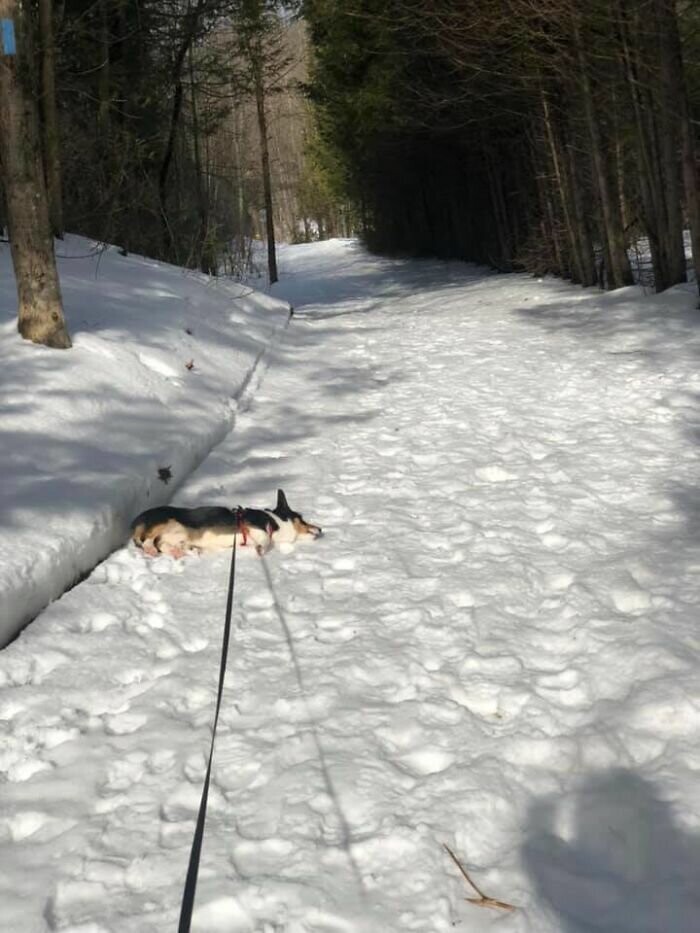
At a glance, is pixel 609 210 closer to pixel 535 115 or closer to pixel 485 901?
pixel 535 115

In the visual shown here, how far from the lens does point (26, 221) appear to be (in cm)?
752

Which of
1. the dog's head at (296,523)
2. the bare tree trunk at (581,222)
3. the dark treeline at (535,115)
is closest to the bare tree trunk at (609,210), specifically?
the dark treeline at (535,115)

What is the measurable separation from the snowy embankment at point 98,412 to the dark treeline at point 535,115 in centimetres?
691

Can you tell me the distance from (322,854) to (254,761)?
621 mm

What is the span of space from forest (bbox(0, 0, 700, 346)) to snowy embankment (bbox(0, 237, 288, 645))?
28.2 inches

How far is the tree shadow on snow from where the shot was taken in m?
2.55

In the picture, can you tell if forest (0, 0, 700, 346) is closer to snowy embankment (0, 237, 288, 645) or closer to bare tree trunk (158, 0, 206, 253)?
bare tree trunk (158, 0, 206, 253)

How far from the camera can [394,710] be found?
3.69 metres

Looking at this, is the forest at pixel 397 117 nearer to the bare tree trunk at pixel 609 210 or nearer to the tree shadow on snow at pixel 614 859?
the bare tree trunk at pixel 609 210

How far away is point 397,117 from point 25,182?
15.8 meters

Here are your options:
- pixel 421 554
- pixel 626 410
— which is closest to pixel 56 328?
pixel 421 554

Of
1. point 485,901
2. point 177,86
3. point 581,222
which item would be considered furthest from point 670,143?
point 485,901

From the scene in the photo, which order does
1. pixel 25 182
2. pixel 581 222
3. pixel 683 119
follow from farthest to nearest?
pixel 581 222, pixel 683 119, pixel 25 182

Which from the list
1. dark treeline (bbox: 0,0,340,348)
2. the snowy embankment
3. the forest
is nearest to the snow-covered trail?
the snowy embankment
